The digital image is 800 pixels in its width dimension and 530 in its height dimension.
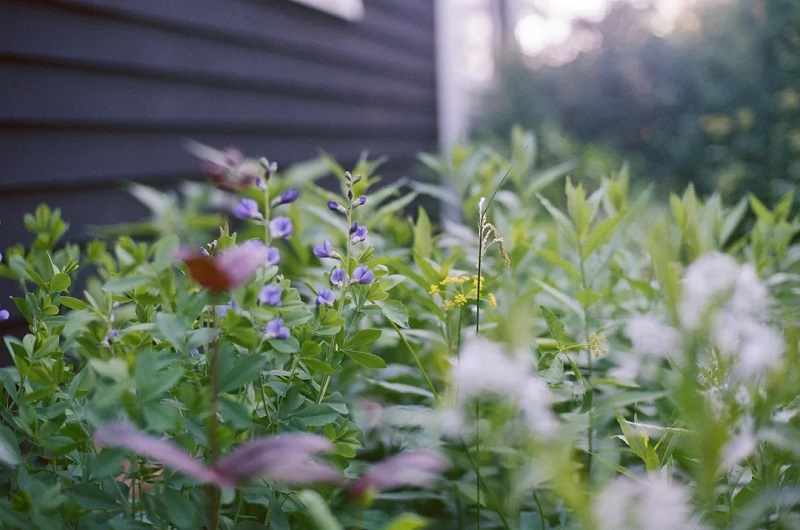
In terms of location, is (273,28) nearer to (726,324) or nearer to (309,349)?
(309,349)

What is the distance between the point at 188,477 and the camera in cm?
86

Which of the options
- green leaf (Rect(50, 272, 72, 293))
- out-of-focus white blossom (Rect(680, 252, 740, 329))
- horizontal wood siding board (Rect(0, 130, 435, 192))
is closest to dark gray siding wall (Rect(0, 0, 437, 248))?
horizontal wood siding board (Rect(0, 130, 435, 192))

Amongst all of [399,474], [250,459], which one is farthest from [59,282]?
[399,474]

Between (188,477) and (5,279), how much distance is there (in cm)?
106

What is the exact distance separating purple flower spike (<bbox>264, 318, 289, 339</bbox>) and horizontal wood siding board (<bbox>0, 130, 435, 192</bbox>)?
1.14 meters

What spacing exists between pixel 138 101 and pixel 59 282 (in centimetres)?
128

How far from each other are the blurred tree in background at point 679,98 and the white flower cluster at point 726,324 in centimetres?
335

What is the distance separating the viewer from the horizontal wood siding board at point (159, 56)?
5.76 ft

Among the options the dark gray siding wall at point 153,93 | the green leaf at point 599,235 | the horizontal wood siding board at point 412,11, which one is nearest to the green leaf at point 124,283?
the green leaf at point 599,235

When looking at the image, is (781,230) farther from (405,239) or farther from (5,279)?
(5,279)

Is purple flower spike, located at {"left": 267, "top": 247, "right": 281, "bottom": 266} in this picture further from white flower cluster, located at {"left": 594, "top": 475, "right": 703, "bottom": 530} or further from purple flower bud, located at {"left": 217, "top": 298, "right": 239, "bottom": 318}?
white flower cluster, located at {"left": 594, "top": 475, "right": 703, "bottom": 530}

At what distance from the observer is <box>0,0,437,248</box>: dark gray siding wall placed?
1.75 m

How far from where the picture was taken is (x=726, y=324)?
3.01 ft

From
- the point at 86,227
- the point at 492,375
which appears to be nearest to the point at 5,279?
the point at 86,227
